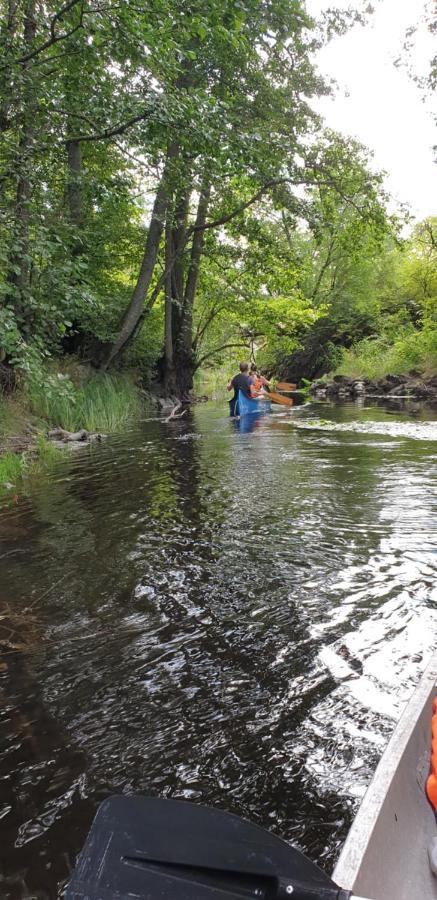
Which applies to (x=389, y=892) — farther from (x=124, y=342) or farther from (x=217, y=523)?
(x=124, y=342)

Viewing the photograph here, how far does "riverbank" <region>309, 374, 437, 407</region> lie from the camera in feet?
65.9

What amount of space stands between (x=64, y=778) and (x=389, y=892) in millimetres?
1247

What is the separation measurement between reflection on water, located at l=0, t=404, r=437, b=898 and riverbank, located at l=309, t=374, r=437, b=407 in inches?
543

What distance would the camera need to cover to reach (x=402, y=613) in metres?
3.11

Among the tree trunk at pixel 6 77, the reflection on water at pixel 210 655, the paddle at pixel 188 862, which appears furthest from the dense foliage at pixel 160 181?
the paddle at pixel 188 862

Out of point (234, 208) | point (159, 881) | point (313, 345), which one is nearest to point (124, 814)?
point (159, 881)

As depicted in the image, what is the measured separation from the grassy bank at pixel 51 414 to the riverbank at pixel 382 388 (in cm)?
995

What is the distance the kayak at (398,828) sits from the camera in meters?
1.15

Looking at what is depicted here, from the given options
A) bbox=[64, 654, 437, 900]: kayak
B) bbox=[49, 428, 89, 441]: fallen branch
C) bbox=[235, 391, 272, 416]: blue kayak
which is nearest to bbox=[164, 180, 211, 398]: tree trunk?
bbox=[235, 391, 272, 416]: blue kayak

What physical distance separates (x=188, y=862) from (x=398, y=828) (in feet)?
1.92

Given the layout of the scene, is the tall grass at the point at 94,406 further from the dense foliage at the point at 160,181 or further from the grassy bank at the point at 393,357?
the grassy bank at the point at 393,357

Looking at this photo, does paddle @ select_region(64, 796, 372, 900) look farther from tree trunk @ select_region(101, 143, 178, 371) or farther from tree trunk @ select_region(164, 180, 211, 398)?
tree trunk @ select_region(164, 180, 211, 398)

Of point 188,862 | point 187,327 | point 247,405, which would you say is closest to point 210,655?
point 188,862

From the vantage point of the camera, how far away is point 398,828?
1.36 m
